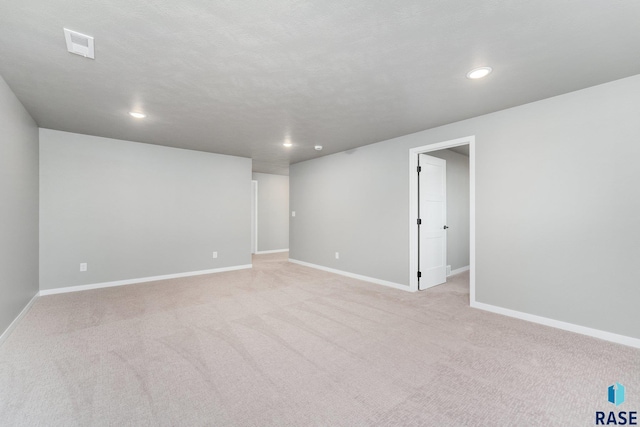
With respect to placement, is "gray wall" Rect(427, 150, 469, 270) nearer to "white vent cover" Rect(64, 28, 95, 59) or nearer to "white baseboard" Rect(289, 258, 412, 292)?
"white baseboard" Rect(289, 258, 412, 292)

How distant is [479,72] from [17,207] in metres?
5.10

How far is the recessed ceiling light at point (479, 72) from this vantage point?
2393 millimetres

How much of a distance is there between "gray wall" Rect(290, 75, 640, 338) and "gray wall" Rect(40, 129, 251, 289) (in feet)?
13.6

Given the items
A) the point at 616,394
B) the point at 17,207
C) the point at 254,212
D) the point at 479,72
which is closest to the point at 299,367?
the point at 616,394

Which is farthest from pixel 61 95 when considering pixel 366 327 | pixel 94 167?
pixel 366 327

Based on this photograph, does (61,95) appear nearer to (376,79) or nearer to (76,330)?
(76,330)

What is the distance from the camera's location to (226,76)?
252 centimetres

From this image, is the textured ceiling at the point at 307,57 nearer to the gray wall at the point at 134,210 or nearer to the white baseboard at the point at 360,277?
the gray wall at the point at 134,210

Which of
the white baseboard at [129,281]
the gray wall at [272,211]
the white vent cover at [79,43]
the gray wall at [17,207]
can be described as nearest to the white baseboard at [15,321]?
the gray wall at [17,207]

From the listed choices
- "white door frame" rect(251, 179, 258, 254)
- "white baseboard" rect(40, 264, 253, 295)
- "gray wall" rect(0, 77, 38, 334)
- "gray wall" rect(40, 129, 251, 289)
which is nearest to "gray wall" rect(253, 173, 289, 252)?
"white door frame" rect(251, 179, 258, 254)

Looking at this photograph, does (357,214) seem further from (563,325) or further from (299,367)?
(299,367)

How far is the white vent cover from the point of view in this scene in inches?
76.9

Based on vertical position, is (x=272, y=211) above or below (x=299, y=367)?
above

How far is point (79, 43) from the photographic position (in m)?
2.04
